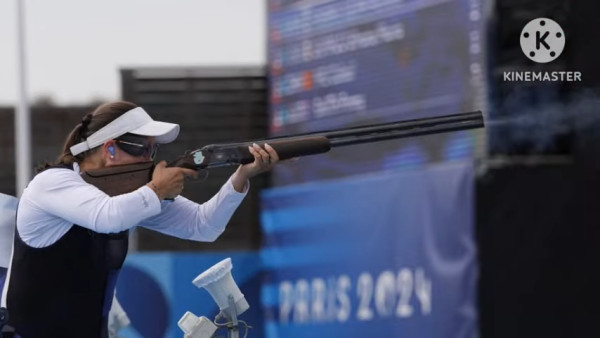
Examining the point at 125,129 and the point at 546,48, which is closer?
the point at 125,129

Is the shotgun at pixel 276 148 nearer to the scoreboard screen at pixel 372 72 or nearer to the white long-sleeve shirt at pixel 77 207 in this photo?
the white long-sleeve shirt at pixel 77 207

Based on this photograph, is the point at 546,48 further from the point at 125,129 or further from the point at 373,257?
the point at 125,129

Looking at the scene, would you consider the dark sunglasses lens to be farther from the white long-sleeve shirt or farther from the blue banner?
the blue banner

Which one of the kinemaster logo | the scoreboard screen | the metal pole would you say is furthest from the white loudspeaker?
Result: the metal pole

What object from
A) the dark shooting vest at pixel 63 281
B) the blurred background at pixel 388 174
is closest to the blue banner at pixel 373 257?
the blurred background at pixel 388 174

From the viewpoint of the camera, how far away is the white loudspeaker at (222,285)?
4695mm

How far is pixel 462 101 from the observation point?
777 centimetres

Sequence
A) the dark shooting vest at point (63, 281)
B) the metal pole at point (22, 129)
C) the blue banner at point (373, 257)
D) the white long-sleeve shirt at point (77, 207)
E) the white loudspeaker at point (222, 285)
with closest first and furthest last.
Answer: the white long-sleeve shirt at point (77, 207) → the dark shooting vest at point (63, 281) → the white loudspeaker at point (222, 285) → the blue banner at point (373, 257) → the metal pole at point (22, 129)

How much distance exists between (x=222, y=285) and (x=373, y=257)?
159 inches

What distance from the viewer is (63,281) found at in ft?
15.1

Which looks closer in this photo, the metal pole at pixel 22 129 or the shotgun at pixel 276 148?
the shotgun at pixel 276 148

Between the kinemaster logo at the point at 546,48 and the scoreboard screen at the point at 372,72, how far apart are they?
1.27ft

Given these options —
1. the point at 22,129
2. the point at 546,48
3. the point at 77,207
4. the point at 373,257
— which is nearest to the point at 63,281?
the point at 77,207

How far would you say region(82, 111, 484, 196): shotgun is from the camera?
4.59 m
